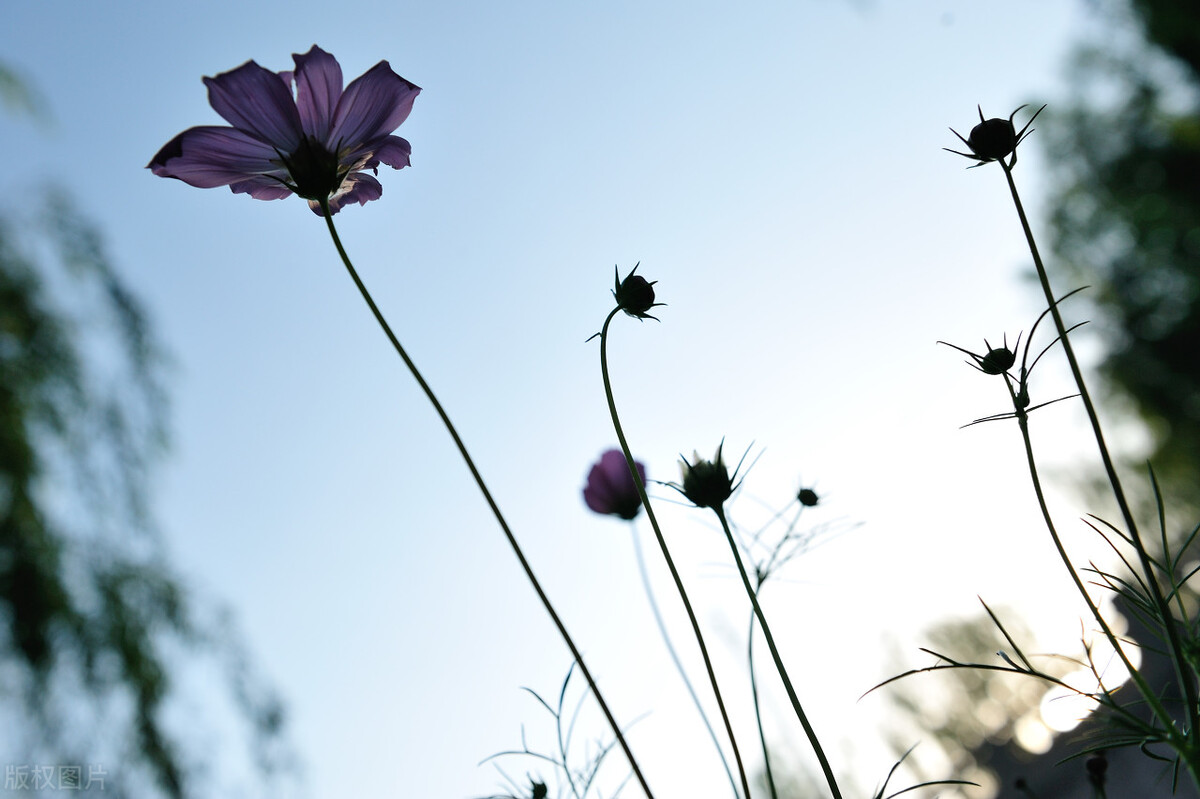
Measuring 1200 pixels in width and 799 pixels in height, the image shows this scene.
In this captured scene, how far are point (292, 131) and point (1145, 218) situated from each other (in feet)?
20.4

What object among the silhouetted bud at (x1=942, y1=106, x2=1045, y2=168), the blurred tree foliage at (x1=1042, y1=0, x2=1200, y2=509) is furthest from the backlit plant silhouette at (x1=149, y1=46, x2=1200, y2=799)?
the blurred tree foliage at (x1=1042, y1=0, x2=1200, y2=509)

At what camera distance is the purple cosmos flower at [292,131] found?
0.35m

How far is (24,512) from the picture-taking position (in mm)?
1874

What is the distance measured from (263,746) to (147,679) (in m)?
0.39

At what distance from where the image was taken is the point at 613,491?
585 millimetres

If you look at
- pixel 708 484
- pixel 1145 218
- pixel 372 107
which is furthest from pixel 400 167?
pixel 1145 218

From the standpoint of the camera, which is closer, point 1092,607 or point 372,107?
point 1092,607

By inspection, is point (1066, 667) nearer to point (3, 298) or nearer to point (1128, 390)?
point (3, 298)

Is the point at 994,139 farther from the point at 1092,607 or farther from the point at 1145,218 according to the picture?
the point at 1145,218

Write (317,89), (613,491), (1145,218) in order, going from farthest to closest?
(1145,218), (613,491), (317,89)

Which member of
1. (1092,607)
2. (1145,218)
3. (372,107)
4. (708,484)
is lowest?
(1092,607)

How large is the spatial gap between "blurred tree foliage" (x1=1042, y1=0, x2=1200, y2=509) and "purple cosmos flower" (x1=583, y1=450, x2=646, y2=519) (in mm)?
5573

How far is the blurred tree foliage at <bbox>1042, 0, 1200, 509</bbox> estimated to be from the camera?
4859 mm

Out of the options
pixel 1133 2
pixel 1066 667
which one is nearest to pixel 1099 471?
pixel 1133 2
